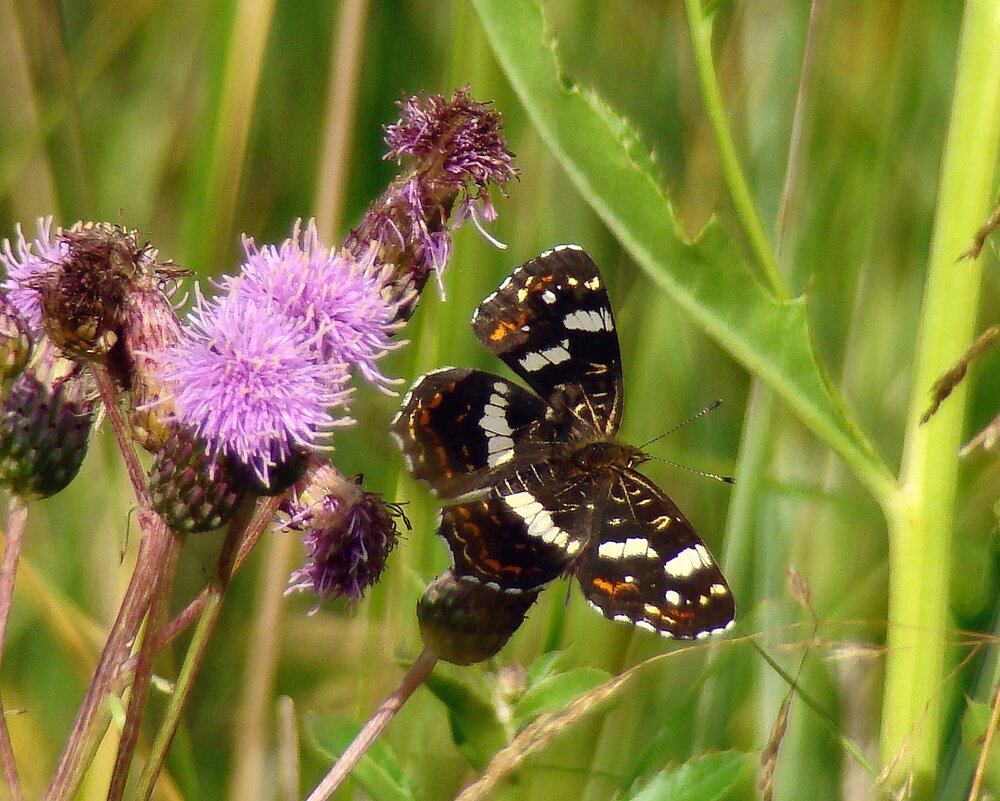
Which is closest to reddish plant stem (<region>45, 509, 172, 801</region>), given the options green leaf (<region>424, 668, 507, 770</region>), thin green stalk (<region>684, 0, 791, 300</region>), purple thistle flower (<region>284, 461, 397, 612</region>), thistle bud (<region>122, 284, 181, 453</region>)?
thistle bud (<region>122, 284, 181, 453</region>)

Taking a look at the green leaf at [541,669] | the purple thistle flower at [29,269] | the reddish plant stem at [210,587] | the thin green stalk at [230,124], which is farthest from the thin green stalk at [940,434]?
the thin green stalk at [230,124]

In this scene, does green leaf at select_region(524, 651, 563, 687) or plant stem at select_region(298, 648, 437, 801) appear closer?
plant stem at select_region(298, 648, 437, 801)

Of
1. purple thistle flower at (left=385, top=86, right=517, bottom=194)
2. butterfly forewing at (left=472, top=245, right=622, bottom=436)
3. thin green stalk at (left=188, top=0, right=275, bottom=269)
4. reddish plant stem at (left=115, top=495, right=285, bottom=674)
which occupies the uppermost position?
thin green stalk at (left=188, top=0, right=275, bottom=269)

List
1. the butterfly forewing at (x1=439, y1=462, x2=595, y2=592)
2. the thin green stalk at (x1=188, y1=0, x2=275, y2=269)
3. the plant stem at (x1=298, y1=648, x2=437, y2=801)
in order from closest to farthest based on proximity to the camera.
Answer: the plant stem at (x1=298, y1=648, x2=437, y2=801) < the butterfly forewing at (x1=439, y1=462, x2=595, y2=592) < the thin green stalk at (x1=188, y1=0, x2=275, y2=269)

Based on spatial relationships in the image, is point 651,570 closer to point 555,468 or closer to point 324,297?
point 555,468

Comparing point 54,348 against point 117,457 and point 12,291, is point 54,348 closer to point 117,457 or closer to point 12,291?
point 12,291

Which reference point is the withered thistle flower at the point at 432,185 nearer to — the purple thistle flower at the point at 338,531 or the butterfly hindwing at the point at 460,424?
the butterfly hindwing at the point at 460,424

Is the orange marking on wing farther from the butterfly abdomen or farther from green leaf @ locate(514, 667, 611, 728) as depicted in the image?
the butterfly abdomen
